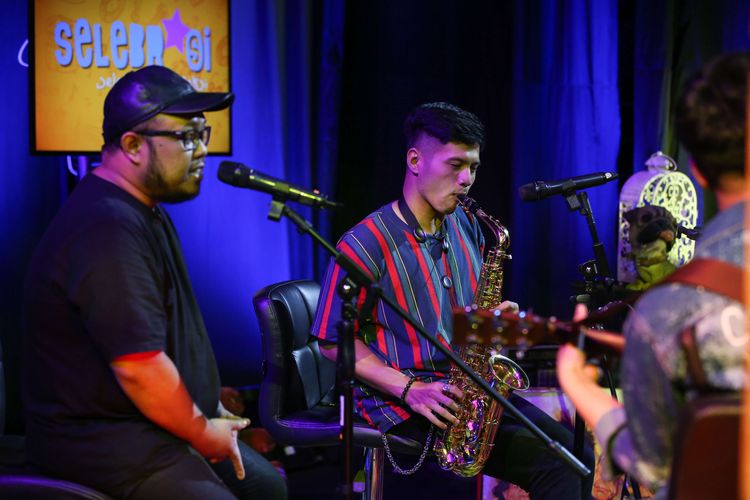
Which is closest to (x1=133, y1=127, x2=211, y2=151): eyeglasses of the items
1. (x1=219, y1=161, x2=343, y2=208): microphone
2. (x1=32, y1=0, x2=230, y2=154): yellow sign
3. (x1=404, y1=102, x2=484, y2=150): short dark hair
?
(x1=219, y1=161, x2=343, y2=208): microphone

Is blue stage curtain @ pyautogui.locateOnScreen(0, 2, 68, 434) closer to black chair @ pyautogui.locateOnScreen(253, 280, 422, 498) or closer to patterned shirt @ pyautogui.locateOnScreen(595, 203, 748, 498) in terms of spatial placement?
black chair @ pyautogui.locateOnScreen(253, 280, 422, 498)

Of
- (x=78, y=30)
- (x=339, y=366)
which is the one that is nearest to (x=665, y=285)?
(x=339, y=366)

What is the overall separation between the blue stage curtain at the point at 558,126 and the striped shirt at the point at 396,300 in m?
2.06

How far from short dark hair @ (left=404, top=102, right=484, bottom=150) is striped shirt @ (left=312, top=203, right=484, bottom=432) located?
1.12 feet

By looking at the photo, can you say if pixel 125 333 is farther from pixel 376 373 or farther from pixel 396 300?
pixel 396 300

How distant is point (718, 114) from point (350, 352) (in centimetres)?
128

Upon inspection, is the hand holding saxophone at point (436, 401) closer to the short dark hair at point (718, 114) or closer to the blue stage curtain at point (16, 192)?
the short dark hair at point (718, 114)

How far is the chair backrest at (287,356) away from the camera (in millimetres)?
3338

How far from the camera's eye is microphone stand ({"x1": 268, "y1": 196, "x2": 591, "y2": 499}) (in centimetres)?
241

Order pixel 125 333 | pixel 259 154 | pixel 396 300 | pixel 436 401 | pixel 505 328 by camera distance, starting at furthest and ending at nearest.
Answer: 1. pixel 259 154
2. pixel 396 300
3. pixel 436 401
4. pixel 125 333
5. pixel 505 328

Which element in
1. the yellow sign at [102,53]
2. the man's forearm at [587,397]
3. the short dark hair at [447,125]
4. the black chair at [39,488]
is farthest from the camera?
the yellow sign at [102,53]

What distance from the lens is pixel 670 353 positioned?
160 centimetres

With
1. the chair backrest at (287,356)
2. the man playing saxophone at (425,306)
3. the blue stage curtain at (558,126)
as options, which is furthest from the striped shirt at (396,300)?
the blue stage curtain at (558,126)

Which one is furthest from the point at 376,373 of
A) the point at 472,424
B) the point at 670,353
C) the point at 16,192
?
the point at 16,192
